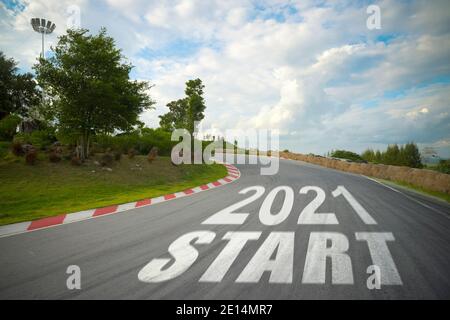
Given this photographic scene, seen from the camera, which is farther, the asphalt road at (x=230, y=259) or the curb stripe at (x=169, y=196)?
the curb stripe at (x=169, y=196)

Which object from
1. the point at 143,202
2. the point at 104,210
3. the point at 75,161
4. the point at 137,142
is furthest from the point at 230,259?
the point at 137,142

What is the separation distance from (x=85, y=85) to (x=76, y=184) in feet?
19.1

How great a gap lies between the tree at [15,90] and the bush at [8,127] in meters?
12.3

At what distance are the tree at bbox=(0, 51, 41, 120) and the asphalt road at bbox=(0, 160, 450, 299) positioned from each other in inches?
1329

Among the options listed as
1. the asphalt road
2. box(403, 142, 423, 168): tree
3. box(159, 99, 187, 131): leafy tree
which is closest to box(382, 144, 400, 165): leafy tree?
box(403, 142, 423, 168): tree

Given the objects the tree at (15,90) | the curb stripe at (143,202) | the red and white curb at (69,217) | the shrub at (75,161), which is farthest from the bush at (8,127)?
the curb stripe at (143,202)

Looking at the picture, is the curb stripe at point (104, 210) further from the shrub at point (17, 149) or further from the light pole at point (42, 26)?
the light pole at point (42, 26)

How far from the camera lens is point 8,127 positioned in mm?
19547

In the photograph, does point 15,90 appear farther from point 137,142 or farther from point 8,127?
point 137,142

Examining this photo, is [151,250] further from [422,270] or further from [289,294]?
[422,270]

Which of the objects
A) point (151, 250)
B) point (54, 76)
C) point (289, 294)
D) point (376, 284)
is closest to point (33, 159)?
point (54, 76)

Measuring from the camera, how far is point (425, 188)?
13.0 meters

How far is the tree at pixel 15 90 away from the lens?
31.0 m

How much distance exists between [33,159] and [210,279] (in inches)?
529
